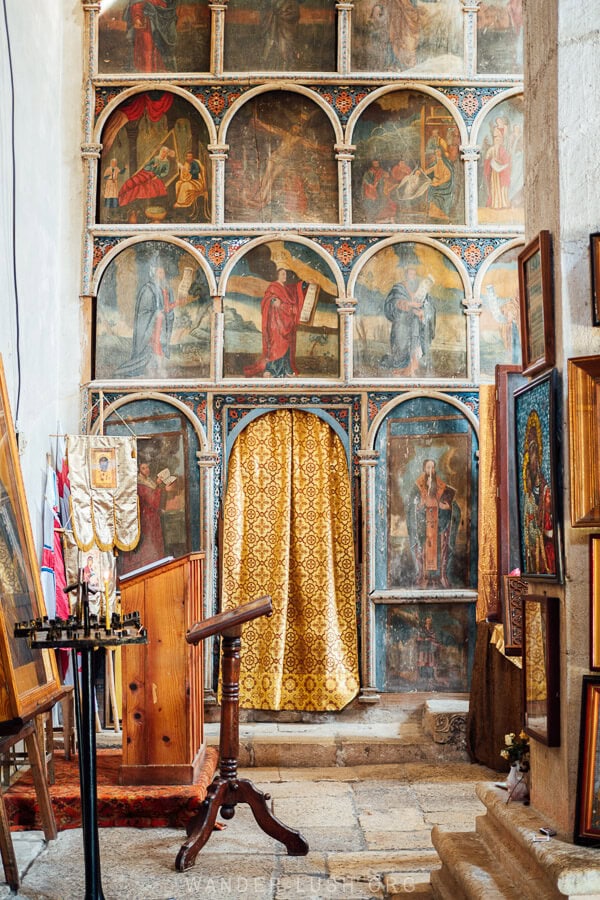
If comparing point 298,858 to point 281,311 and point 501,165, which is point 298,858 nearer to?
point 281,311

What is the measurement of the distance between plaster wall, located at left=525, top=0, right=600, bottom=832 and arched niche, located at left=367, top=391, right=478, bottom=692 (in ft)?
12.9

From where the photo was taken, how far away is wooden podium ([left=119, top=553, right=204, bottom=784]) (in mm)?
5238

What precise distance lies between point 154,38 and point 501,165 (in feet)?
10.4

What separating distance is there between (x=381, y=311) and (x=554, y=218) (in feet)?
14.2

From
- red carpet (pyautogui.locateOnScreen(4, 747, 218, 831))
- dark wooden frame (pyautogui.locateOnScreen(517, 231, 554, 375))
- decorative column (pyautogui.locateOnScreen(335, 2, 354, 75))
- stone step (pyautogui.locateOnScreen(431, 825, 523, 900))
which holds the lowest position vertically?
red carpet (pyautogui.locateOnScreen(4, 747, 218, 831))

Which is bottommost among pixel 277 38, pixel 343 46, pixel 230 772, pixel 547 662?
pixel 230 772

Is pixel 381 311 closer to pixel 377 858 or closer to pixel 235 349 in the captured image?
pixel 235 349

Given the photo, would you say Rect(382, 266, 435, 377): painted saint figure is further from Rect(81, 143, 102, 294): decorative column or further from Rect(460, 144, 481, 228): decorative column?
Rect(81, 143, 102, 294): decorative column

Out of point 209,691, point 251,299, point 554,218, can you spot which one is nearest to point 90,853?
point 554,218


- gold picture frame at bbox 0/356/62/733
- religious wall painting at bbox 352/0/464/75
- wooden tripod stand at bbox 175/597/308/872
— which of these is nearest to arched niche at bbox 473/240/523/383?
religious wall painting at bbox 352/0/464/75

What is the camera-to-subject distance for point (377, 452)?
7.76 meters

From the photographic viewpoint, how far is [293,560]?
7691mm

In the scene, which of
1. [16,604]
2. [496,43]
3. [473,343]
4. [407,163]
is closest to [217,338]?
[473,343]

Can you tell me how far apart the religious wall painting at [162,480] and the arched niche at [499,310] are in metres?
2.56
